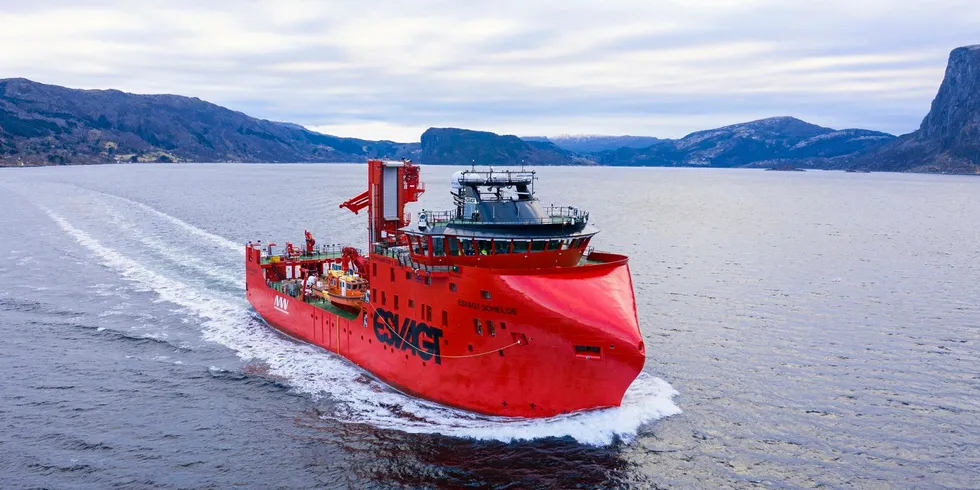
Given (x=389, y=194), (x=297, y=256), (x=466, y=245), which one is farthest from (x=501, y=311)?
(x=297, y=256)

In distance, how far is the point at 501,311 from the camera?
27000mm

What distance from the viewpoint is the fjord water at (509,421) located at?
25328 millimetres

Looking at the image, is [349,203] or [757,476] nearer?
[757,476]

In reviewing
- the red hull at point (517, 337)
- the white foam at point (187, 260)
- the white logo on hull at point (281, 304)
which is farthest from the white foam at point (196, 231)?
the red hull at point (517, 337)

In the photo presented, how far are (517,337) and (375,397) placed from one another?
9481 mm

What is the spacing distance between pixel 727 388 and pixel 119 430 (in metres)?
28.0

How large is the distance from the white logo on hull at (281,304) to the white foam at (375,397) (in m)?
1.88

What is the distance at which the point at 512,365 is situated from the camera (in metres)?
27.5

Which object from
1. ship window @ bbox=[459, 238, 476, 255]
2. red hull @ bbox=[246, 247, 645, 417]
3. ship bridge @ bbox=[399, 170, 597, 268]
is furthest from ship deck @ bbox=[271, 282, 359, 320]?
ship window @ bbox=[459, 238, 476, 255]

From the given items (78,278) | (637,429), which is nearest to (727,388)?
(637,429)

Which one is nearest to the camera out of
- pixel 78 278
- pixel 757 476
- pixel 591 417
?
pixel 757 476

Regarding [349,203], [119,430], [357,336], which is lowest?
[119,430]

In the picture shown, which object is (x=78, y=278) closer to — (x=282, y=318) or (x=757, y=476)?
(x=282, y=318)

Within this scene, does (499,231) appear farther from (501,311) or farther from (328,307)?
(328,307)
